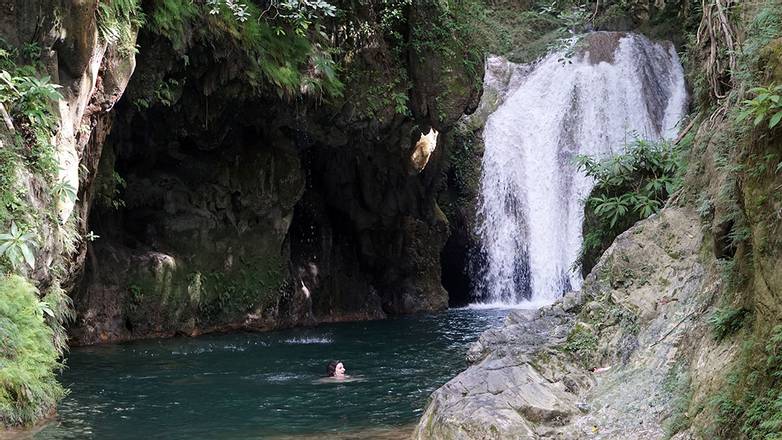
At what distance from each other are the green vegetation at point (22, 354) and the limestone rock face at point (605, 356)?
4445 millimetres

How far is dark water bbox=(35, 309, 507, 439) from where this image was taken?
10.1 meters

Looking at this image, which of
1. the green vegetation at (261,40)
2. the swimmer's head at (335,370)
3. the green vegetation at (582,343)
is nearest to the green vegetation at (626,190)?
the green vegetation at (582,343)

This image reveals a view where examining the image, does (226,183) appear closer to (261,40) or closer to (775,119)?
(261,40)

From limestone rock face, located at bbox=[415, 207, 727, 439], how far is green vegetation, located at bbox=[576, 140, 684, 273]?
8.61 feet

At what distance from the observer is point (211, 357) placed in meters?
16.2

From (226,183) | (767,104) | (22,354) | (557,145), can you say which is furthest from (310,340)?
(767,104)

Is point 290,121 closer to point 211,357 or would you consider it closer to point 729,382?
point 211,357

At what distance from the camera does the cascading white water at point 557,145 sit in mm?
26828

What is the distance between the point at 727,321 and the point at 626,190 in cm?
716

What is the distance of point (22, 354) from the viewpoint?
8906 millimetres

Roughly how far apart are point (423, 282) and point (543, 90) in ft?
28.7

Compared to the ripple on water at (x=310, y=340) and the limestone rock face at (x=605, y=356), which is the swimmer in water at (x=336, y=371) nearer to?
the limestone rock face at (x=605, y=356)

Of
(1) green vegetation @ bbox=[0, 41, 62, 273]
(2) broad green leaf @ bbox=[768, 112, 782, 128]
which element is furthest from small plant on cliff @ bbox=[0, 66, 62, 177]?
(2) broad green leaf @ bbox=[768, 112, 782, 128]

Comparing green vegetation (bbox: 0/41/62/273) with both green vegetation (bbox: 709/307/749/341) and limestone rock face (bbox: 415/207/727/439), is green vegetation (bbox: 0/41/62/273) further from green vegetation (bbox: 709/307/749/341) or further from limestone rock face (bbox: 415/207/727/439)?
green vegetation (bbox: 709/307/749/341)
